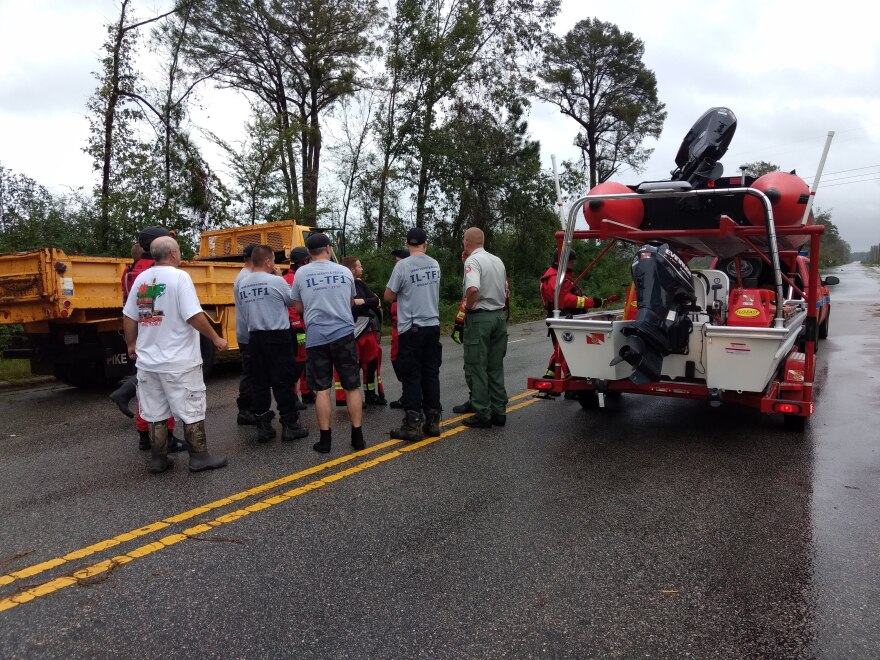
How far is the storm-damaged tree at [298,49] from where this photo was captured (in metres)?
21.6

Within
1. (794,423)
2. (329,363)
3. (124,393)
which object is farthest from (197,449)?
(794,423)

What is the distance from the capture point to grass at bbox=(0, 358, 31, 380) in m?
9.88

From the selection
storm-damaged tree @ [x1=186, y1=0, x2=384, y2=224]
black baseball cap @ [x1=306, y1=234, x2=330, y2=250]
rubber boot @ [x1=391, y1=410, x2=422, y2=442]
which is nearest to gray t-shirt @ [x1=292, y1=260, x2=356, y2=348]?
black baseball cap @ [x1=306, y1=234, x2=330, y2=250]

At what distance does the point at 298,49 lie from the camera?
22.5 meters

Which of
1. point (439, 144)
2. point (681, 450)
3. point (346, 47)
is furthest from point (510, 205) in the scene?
point (681, 450)

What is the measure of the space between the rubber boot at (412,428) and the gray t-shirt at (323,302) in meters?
1.00

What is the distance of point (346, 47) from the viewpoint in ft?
73.4

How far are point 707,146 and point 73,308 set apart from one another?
7.89 m

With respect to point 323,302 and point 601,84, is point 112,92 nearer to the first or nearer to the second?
point 323,302

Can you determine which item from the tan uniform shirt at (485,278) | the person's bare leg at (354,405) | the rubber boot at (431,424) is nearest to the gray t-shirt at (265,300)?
the person's bare leg at (354,405)

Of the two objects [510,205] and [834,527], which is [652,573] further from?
[510,205]

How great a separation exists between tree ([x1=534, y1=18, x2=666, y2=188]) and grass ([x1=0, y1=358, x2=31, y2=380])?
33.4m

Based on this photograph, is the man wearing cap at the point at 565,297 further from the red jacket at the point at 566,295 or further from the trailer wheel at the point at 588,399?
the trailer wheel at the point at 588,399

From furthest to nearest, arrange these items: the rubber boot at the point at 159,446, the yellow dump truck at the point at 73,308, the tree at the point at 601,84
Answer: the tree at the point at 601,84, the yellow dump truck at the point at 73,308, the rubber boot at the point at 159,446
